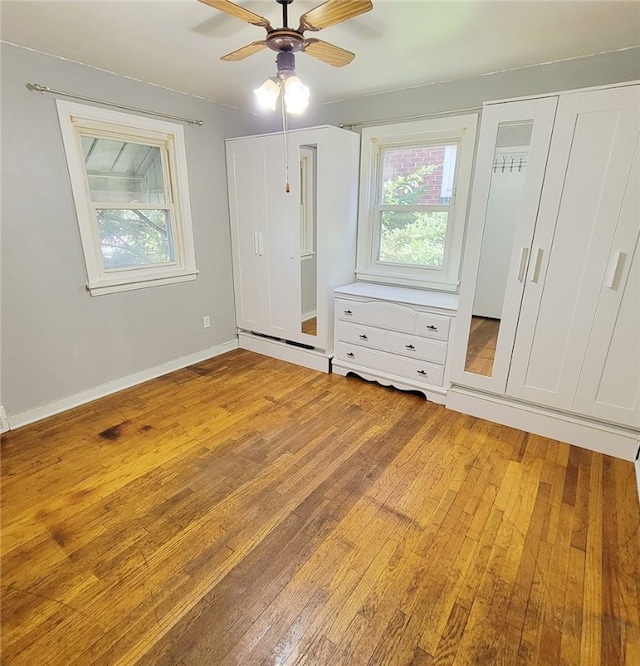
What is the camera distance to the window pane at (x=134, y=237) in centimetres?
288

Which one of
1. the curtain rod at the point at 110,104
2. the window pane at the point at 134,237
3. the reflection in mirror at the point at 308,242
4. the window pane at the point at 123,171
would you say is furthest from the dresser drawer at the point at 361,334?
the curtain rod at the point at 110,104

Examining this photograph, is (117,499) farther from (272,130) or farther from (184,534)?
(272,130)

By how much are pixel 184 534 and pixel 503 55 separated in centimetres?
333

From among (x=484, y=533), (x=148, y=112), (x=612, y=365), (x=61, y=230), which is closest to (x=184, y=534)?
(x=484, y=533)

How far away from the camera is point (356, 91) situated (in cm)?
302

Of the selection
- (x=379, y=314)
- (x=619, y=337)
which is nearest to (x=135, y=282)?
(x=379, y=314)

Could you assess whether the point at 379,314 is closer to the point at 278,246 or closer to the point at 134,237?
the point at 278,246

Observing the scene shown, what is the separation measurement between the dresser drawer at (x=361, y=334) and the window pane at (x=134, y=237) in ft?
5.71

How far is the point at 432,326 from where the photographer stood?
9.18 feet

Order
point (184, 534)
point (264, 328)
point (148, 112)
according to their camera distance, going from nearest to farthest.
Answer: point (184, 534) < point (148, 112) < point (264, 328)

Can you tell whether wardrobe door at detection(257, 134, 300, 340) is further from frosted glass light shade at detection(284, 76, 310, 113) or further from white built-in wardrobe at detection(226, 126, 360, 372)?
frosted glass light shade at detection(284, 76, 310, 113)

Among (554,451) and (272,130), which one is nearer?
(554,451)

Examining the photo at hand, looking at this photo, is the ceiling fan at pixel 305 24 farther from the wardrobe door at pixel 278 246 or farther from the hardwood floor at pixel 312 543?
the hardwood floor at pixel 312 543

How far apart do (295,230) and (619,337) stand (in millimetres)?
2505
